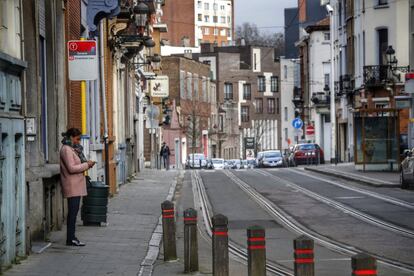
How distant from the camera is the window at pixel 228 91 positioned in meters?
114

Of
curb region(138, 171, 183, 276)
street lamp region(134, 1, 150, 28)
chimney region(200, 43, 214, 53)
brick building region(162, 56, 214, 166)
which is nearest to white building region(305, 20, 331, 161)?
brick building region(162, 56, 214, 166)

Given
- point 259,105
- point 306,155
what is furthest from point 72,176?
point 259,105

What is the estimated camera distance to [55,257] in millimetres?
15180

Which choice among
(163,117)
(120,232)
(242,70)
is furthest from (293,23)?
(120,232)

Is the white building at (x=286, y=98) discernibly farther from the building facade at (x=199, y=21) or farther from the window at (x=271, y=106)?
the building facade at (x=199, y=21)

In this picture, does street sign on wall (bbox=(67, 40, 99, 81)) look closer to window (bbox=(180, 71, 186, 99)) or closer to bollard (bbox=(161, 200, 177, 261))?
bollard (bbox=(161, 200, 177, 261))

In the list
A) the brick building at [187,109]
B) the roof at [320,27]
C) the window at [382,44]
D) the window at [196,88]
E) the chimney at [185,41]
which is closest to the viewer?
the window at [382,44]

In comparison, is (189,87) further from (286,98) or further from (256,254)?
(256,254)

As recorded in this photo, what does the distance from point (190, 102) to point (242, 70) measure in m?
27.4

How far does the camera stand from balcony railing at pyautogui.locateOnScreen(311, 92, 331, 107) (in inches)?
3152

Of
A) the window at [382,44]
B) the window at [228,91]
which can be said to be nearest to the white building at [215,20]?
the window at [228,91]

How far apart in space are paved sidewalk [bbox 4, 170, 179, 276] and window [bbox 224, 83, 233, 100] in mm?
86836

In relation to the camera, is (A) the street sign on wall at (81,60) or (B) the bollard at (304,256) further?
(A) the street sign on wall at (81,60)

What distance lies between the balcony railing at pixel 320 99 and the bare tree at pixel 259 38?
200 feet
